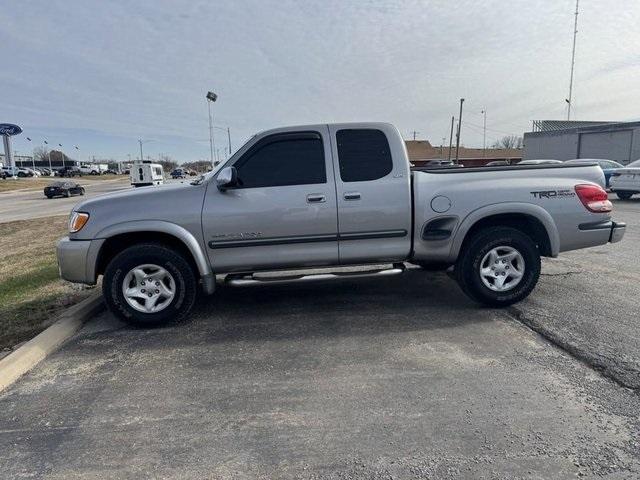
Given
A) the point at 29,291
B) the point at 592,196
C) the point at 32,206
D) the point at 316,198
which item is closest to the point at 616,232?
the point at 592,196

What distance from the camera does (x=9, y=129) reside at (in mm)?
63844

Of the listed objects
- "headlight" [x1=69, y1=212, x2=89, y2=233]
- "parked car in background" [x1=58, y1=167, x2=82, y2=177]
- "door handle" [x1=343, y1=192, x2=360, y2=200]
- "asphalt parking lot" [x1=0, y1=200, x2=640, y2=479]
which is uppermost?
"parked car in background" [x1=58, y1=167, x2=82, y2=177]

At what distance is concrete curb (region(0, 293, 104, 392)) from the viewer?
377 centimetres

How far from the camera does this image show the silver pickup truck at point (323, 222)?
4.58 meters

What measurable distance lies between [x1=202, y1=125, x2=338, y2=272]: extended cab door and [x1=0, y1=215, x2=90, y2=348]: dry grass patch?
2.20 metres

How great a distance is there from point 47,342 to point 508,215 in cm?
492

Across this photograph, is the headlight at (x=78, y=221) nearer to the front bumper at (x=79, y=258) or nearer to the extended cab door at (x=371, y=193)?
the front bumper at (x=79, y=258)

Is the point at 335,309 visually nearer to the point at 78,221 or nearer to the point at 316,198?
the point at 316,198

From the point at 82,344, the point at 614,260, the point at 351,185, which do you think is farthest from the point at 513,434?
the point at 614,260

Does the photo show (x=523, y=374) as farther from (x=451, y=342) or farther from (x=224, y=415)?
(x=224, y=415)

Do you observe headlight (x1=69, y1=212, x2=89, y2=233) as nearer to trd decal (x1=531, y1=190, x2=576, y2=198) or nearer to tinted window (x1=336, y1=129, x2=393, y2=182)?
tinted window (x1=336, y1=129, x2=393, y2=182)

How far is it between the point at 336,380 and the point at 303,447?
85 centimetres

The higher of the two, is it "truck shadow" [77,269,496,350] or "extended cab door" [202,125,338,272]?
"extended cab door" [202,125,338,272]

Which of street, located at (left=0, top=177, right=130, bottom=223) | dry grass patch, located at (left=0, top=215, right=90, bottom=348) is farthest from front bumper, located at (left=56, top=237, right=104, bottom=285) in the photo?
street, located at (left=0, top=177, right=130, bottom=223)
